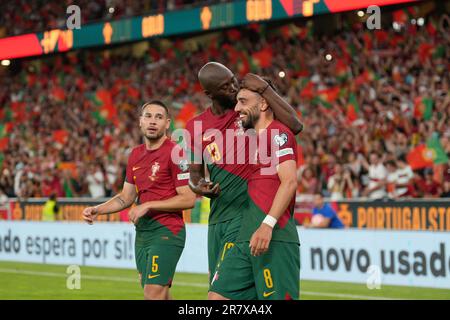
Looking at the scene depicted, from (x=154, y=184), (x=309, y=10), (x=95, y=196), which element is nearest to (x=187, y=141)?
(x=154, y=184)

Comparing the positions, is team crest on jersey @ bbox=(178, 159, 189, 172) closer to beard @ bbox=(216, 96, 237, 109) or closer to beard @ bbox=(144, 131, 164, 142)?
beard @ bbox=(144, 131, 164, 142)

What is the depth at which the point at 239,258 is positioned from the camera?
7.18 meters

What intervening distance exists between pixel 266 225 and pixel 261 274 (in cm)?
44

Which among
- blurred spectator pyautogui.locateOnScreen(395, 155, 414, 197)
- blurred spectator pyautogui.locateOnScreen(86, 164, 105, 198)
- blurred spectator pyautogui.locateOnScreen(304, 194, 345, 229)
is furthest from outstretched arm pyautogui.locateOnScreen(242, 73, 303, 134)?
blurred spectator pyautogui.locateOnScreen(86, 164, 105, 198)

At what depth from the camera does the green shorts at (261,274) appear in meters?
6.95

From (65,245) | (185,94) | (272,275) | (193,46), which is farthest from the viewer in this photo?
(193,46)

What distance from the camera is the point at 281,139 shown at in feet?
22.9

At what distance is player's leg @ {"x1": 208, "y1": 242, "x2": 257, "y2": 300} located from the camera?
7.12 metres

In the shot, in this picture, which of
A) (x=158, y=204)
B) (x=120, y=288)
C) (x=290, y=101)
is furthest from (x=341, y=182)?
(x=158, y=204)

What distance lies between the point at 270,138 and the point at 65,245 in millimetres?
14131

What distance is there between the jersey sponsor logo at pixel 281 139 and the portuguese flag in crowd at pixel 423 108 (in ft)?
44.1

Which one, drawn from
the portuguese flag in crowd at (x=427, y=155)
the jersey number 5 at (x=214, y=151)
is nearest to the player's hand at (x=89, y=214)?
the jersey number 5 at (x=214, y=151)

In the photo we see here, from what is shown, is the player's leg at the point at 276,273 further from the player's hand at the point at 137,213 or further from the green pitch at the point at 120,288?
the green pitch at the point at 120,288

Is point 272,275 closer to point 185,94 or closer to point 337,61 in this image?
point 337,61
